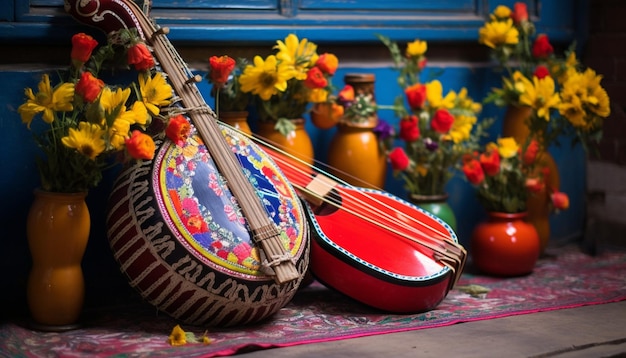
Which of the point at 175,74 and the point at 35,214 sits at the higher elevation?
the point at 175,74

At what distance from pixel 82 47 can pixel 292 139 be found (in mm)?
728

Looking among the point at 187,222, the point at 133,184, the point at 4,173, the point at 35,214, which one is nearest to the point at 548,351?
the point at 187,222

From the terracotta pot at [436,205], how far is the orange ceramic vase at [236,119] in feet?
2.16

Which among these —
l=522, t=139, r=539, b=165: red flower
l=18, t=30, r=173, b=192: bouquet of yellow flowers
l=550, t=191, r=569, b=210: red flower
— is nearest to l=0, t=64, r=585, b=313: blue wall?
l=18, t=30, r=173, b=192: bouquet of yellow flowers

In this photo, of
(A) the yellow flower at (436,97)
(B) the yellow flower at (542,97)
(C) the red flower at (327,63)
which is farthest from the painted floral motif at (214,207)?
(B) the yellow flower at (542,97)

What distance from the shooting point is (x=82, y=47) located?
8.16 feet

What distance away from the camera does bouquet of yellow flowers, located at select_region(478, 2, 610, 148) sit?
3.24 meters

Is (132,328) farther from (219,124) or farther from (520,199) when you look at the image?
(520,199)

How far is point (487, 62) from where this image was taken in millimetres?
3600

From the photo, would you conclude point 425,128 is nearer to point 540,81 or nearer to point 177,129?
point 540,81

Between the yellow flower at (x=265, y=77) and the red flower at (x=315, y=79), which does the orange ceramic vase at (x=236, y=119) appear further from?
the red flower at (x=315, y=79)

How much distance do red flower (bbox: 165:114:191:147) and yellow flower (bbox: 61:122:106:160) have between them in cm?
18

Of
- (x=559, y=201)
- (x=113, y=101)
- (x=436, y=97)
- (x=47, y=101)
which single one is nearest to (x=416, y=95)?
(x=436, y=97)

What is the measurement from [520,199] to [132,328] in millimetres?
1383
